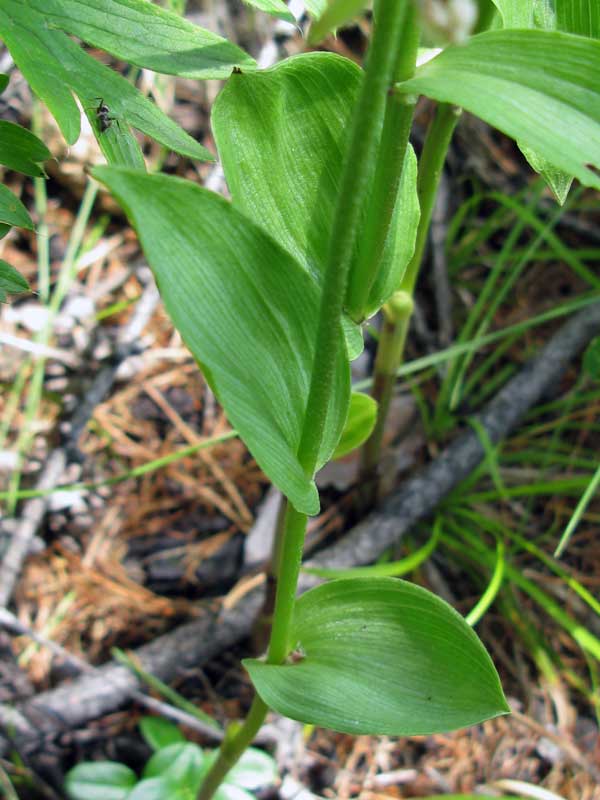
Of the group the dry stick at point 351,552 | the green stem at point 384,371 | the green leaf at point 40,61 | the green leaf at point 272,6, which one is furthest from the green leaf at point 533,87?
the dry stick at point 351,552

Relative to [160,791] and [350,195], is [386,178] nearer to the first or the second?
[350,195]

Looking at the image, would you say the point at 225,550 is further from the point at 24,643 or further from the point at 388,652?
the point at 388,652

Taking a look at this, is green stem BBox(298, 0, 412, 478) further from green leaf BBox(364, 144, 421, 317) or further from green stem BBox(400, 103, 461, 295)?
green stem BBox(400, 103, 461, 295)

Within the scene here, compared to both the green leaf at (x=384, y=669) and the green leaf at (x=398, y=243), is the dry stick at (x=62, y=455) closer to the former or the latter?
the green leaf at (x=384, y=669)

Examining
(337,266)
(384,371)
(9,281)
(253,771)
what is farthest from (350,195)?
(253,771)

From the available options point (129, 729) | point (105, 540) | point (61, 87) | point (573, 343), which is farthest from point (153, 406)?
point (61, 87)

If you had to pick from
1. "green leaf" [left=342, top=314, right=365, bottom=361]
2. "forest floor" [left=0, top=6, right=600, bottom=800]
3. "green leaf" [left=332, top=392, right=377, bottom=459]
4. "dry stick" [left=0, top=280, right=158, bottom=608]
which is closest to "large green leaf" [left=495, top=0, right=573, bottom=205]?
"green leaf" [left=342, top=314, right=365, bottom=361]
